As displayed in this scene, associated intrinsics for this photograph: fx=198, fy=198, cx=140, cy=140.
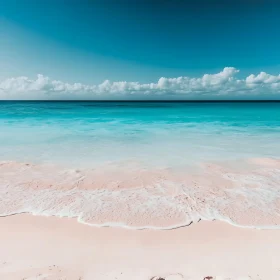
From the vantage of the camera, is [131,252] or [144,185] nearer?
[131,252]

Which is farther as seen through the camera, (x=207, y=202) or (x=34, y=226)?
(x=207, y=202)

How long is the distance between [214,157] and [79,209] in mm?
5626

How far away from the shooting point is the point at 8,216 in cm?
389

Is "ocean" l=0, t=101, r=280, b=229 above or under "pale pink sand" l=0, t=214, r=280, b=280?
above

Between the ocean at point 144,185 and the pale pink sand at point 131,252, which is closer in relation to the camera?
the pale pink sand at point 131,252

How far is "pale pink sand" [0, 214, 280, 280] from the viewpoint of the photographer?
2.64 metres

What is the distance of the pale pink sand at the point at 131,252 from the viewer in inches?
104

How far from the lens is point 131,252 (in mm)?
3027

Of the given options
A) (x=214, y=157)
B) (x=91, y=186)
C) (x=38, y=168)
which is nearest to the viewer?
(x=91, y=186)

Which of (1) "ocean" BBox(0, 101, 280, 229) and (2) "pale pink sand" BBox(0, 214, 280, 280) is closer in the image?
(2) "pale pink sand" BBox(0, 214, 280, 280)

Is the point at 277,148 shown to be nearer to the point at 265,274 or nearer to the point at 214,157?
the point at 214,157

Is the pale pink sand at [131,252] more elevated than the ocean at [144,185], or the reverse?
the ocean at [144,185]

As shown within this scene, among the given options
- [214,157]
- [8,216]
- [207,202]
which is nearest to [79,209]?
[8,216]

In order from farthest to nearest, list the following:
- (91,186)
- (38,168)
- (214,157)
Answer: (214,157)
(38,168)
(91,186)
